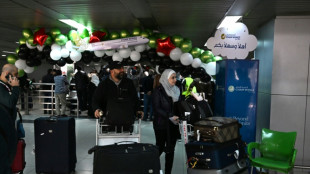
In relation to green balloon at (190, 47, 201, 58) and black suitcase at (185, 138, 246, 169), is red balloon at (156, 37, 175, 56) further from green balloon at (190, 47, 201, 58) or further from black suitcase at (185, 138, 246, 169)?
black suitcase at (185, 138, 246, 169)

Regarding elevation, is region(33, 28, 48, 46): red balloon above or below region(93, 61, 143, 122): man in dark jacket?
above

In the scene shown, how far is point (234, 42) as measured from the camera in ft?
13.1

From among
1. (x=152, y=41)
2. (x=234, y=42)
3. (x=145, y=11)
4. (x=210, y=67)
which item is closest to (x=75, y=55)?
(x=152, y=41)

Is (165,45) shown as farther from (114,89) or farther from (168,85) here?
(114,89)

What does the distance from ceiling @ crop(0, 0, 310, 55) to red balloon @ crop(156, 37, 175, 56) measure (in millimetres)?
463

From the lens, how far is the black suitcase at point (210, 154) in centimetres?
256

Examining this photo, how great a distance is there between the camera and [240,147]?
9.34 feet

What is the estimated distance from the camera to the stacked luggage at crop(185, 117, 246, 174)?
257 cm

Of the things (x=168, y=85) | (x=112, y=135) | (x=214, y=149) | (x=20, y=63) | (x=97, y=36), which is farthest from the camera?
(x=20, y=63)

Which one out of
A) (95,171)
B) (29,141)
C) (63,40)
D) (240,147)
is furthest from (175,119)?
(29,141)

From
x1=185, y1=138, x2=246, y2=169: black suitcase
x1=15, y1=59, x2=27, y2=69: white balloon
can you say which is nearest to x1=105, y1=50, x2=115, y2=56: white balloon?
x1=15, y1=59, x2=27, y2=69: white balloon

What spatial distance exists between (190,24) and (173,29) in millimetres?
847

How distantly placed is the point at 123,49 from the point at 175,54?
1.14 m

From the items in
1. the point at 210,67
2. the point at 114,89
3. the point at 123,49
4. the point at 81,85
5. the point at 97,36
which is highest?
the point at 97,36
